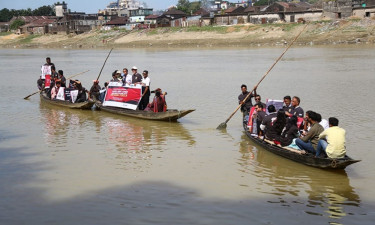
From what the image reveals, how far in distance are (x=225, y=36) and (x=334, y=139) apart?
5799cm

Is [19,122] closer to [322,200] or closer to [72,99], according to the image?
[72,99]

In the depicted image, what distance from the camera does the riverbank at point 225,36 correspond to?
55.7m

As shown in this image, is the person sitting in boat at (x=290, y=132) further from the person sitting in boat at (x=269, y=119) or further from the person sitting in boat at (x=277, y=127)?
the person sitting in boat at (x=269, y=119)

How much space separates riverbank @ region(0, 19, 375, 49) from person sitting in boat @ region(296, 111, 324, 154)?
4456 cm

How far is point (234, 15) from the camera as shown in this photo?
258ft

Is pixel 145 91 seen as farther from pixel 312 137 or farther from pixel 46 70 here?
pixel 312 137

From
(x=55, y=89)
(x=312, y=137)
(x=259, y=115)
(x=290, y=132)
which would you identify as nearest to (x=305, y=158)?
(x=312, y=137)

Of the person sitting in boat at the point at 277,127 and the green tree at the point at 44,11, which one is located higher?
the green tree at the point at 44,11

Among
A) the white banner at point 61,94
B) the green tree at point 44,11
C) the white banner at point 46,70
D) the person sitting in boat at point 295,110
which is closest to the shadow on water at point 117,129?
the white banner at point 61,94

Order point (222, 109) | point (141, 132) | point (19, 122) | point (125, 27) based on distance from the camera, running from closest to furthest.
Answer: point (141, 132) → point (19, 122) → point (222, 109) → point (125, 27)

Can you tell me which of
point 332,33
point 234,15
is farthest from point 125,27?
point 332,33

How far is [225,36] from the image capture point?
66.5 m

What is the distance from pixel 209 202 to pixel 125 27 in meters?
81.1

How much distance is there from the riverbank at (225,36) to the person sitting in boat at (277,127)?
43.6 metres
